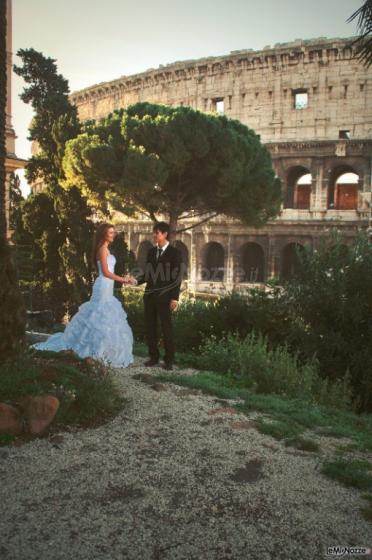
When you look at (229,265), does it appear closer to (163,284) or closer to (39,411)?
(163,284)

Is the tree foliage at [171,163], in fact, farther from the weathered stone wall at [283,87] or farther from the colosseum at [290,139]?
the weathered stone wall at [283,87]

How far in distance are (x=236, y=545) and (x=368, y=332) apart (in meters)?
5.53

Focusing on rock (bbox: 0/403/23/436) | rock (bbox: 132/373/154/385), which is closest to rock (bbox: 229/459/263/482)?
rock (bbox: 0/403/23/436)

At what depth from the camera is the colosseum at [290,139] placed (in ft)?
81.4

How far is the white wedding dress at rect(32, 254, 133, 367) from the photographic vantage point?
232 inches

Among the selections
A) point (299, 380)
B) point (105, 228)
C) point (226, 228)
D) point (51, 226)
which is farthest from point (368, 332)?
point (226, 228)

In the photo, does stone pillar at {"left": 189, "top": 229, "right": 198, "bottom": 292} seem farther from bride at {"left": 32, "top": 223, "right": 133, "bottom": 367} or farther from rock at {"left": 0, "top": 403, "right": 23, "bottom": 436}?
rock at {"left": 0, "top": 403, "right": 23, "bottom": 436}

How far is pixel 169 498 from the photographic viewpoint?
2826 millimetres

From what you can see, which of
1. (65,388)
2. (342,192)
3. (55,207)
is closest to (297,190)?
(342,192)

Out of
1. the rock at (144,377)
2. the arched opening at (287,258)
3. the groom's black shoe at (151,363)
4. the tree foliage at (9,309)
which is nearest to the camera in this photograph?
the tree foliage at (9,309)

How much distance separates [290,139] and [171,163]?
1152 cm

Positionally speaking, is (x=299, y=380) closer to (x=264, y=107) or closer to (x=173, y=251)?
(x=173, y=251)

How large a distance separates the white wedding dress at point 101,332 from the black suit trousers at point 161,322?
30 cm

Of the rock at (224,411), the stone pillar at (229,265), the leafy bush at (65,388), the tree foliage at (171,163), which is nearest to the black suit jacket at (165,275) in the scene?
the leafy bush at (65,388)
